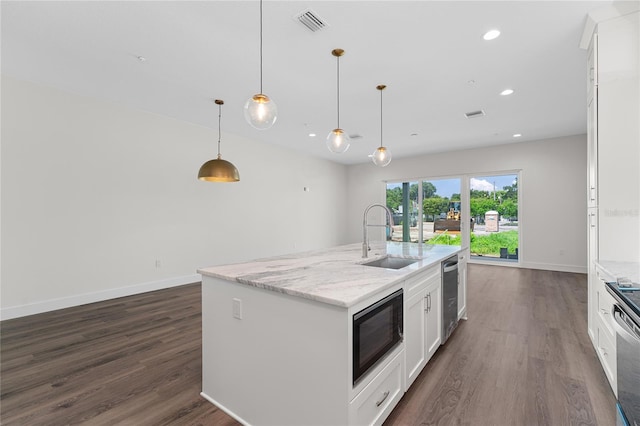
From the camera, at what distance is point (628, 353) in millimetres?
1229

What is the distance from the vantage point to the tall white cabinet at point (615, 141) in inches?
83.7

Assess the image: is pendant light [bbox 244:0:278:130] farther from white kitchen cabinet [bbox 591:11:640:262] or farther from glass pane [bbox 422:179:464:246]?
glass pane [bbox 422:179:464:246]

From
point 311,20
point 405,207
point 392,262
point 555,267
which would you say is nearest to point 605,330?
point 392,262

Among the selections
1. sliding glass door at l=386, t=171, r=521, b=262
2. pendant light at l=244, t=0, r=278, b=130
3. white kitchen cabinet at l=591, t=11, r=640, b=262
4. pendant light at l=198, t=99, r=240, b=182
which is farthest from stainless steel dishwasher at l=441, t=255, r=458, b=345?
sliding glass door at l=386, t=171, r=521, b=262

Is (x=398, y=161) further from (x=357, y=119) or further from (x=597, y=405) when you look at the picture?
(x=597, y=405)

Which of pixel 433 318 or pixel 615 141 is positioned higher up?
pixel 615 141

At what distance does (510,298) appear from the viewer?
162 inches

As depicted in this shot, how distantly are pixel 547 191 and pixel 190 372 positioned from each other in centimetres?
729

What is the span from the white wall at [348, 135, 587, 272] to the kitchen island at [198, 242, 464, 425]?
578 centimetres

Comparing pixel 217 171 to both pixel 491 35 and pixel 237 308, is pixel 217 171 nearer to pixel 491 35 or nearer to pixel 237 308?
pixel 237 308

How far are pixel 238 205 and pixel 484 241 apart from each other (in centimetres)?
584

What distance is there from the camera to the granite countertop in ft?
4.57

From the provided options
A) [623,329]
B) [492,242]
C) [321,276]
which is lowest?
[492,242]

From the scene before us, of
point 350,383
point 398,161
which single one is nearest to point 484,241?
point 398,161
